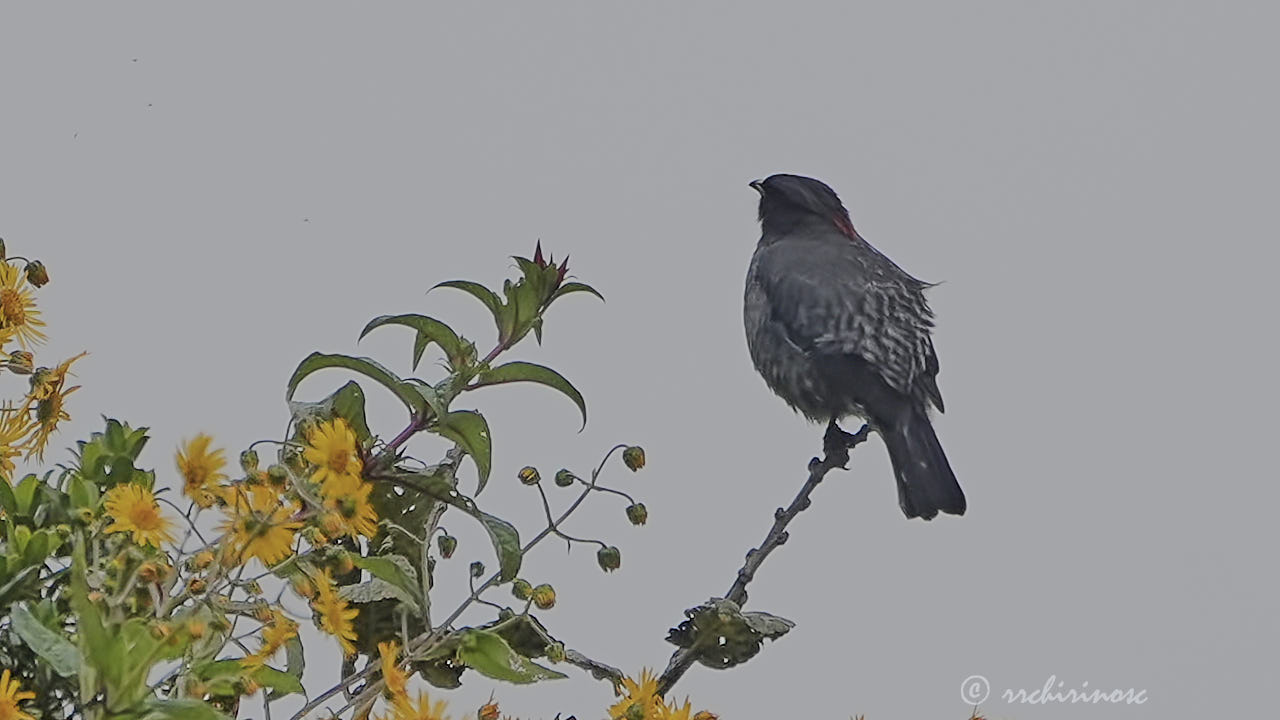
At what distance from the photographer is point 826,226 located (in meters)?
5.93

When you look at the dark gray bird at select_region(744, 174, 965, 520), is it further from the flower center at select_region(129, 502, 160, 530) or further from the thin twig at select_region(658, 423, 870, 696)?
the flower center at select_region(129, 502, 160, 530)

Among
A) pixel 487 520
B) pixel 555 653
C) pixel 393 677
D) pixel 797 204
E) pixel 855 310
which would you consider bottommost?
pixel 393 677

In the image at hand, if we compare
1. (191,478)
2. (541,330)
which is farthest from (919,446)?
(191,478)

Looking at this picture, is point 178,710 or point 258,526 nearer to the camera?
point 178,710

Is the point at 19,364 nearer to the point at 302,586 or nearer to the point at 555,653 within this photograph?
the point at 302,586

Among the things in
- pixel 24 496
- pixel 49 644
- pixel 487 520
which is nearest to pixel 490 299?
pixel 487 520

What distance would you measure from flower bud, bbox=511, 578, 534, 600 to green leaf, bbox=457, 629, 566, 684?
42 mm

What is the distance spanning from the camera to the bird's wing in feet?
16.4

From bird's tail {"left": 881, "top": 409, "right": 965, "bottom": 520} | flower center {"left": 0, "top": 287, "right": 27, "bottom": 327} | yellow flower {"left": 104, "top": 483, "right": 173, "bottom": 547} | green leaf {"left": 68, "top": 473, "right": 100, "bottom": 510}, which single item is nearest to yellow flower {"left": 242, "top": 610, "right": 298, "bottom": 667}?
yellow flower {"left": 104, "top": 483, "right": 173, "bottom": 547}

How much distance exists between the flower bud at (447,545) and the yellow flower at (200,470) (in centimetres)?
34

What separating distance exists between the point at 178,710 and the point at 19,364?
57 cm

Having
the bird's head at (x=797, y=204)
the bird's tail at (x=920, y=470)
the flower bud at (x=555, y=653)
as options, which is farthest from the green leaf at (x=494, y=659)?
the bird's head at (x=797, y=204)

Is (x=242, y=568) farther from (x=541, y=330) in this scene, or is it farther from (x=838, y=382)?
(x=838, y=382)

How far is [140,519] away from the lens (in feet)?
4.24
